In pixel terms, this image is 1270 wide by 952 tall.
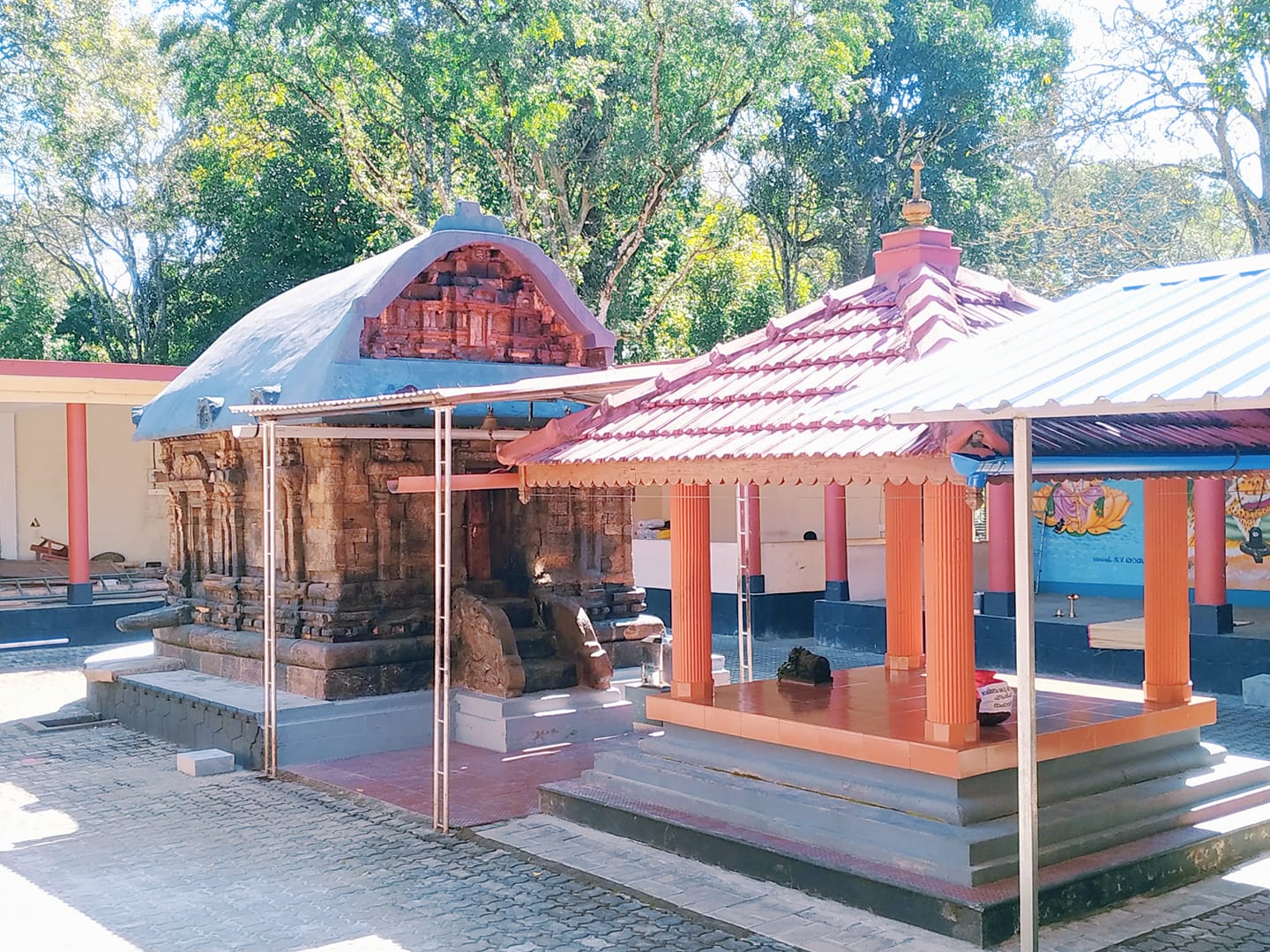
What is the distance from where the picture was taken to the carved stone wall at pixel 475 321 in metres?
11.5

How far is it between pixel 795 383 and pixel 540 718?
430 centimetres

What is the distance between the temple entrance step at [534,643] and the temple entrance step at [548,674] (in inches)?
3.5

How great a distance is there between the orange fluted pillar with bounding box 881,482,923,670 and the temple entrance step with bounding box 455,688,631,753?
2.75 metres

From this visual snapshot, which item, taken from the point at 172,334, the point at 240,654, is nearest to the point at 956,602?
the point at 240,654

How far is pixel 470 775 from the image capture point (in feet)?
30.8

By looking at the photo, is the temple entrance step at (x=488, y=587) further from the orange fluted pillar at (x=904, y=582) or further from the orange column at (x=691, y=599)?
the orange fluted pillar at (x=904, y=582)

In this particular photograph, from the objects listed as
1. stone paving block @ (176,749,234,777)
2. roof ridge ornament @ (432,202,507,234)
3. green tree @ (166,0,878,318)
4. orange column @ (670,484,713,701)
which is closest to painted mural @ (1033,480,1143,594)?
green tree @ (166,0,878,318)

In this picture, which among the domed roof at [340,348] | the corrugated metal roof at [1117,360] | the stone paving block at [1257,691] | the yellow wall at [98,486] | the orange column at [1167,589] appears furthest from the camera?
the yellow wall at [98,486]

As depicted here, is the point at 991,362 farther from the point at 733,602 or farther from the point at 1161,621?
the point at 733,602

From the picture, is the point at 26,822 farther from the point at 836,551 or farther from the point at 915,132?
the point at 915,132

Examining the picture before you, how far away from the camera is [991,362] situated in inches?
221

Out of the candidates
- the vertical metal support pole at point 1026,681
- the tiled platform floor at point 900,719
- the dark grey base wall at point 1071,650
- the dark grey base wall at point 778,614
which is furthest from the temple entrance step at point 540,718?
the dark grey base wall at point 778,614

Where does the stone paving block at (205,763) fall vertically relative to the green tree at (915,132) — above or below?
below

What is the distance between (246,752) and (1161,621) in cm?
691
